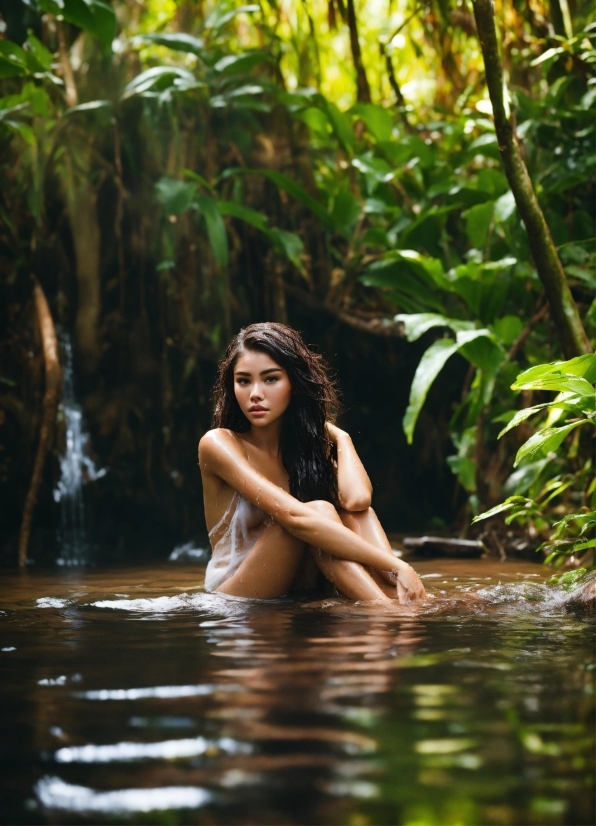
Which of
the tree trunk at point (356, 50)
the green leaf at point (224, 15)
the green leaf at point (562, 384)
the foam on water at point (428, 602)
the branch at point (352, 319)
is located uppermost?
the green leaf at point (224, 15)

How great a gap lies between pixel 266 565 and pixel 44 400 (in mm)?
2677

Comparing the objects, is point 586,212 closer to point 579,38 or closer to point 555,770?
point 579,38

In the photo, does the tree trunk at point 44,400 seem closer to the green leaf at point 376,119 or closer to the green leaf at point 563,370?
the green leaf at point 376,119

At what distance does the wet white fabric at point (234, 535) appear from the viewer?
3791 millimetres

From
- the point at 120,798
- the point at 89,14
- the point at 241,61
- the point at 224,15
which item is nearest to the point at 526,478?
the point at 241,61

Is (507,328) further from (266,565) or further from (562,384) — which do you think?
(266,565)

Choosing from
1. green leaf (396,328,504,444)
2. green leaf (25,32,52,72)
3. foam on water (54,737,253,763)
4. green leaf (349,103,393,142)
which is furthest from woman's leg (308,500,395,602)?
green leaf (25,32,52,72)

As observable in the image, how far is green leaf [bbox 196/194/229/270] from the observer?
5.82 meters

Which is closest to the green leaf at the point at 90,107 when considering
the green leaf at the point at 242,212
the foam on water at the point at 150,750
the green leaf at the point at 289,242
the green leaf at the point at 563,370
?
the green leaf at the point at 242,212

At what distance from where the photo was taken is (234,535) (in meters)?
3.85

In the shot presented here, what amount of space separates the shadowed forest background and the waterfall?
6 cm

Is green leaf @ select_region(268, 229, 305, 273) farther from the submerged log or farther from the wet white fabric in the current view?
the wet white fabric

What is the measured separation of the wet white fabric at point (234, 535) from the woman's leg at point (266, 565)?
0.11 metres

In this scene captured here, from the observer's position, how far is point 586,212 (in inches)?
224
